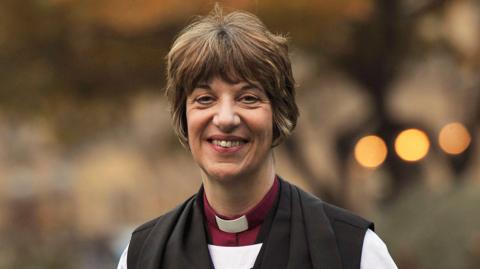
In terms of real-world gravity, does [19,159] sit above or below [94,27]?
below

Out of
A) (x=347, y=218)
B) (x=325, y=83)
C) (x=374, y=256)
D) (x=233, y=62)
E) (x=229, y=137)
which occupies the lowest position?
(x=374, y=256)

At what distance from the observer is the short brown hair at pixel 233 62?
3678mm

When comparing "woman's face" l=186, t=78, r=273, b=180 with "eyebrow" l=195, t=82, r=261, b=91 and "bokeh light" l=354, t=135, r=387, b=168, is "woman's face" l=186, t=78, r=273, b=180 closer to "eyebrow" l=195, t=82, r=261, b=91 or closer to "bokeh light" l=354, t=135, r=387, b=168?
"eyebrow" l=195, t=82, r=261, b=91

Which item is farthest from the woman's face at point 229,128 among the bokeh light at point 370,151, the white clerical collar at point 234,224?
the bokeh light at point 370,151

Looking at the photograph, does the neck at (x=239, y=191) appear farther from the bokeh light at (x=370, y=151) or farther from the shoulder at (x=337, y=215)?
the bokeh light at (x=370, y=151)

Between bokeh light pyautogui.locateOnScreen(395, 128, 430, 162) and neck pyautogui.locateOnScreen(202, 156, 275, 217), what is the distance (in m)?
10.2

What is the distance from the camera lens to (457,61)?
1421cm

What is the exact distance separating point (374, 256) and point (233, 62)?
764 mm

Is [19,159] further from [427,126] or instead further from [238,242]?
[238,242]

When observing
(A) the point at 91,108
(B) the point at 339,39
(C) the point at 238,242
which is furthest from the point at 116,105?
(C) the point at 238,242

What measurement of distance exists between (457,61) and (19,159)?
7.34 m

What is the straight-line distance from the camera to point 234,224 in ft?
12.5

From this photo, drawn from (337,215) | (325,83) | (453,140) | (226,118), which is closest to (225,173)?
(226,118)

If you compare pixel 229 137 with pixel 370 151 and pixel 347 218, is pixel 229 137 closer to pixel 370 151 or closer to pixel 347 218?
pixel 347 218
